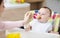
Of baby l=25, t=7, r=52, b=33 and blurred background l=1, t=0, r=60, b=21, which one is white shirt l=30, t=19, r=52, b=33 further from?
blurred background l=1, t=0, r=60, b=21

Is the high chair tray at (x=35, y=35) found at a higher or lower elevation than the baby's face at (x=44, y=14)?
lower

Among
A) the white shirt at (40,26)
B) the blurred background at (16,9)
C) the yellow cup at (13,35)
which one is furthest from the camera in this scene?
the blurred background at (16,9)

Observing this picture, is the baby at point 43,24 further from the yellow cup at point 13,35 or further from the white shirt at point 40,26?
the yellow cup at point 13,35

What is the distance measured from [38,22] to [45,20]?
0.06 m

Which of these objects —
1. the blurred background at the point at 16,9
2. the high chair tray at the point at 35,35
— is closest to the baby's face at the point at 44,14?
the high chair tray at the point at 35,35

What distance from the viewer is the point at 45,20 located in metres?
1.40

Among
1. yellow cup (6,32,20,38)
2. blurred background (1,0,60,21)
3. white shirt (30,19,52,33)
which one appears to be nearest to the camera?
yellow cup (6,32,20,38)

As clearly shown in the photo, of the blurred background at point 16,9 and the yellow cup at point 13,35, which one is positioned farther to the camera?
the blurred background at point 16,9

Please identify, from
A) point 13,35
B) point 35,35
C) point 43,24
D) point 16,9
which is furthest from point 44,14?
point 16,9

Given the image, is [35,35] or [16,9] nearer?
[35,35]

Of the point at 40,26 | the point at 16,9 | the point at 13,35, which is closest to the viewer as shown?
the point at 13,35

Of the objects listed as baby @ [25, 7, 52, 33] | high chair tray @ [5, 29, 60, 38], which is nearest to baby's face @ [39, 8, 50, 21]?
baby @ [25, 7, 52, 33]

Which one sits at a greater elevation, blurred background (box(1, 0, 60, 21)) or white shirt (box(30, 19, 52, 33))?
blurred background (box(1, 0, 60, 21))

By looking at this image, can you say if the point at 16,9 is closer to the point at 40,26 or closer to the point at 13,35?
the point at 40,26
